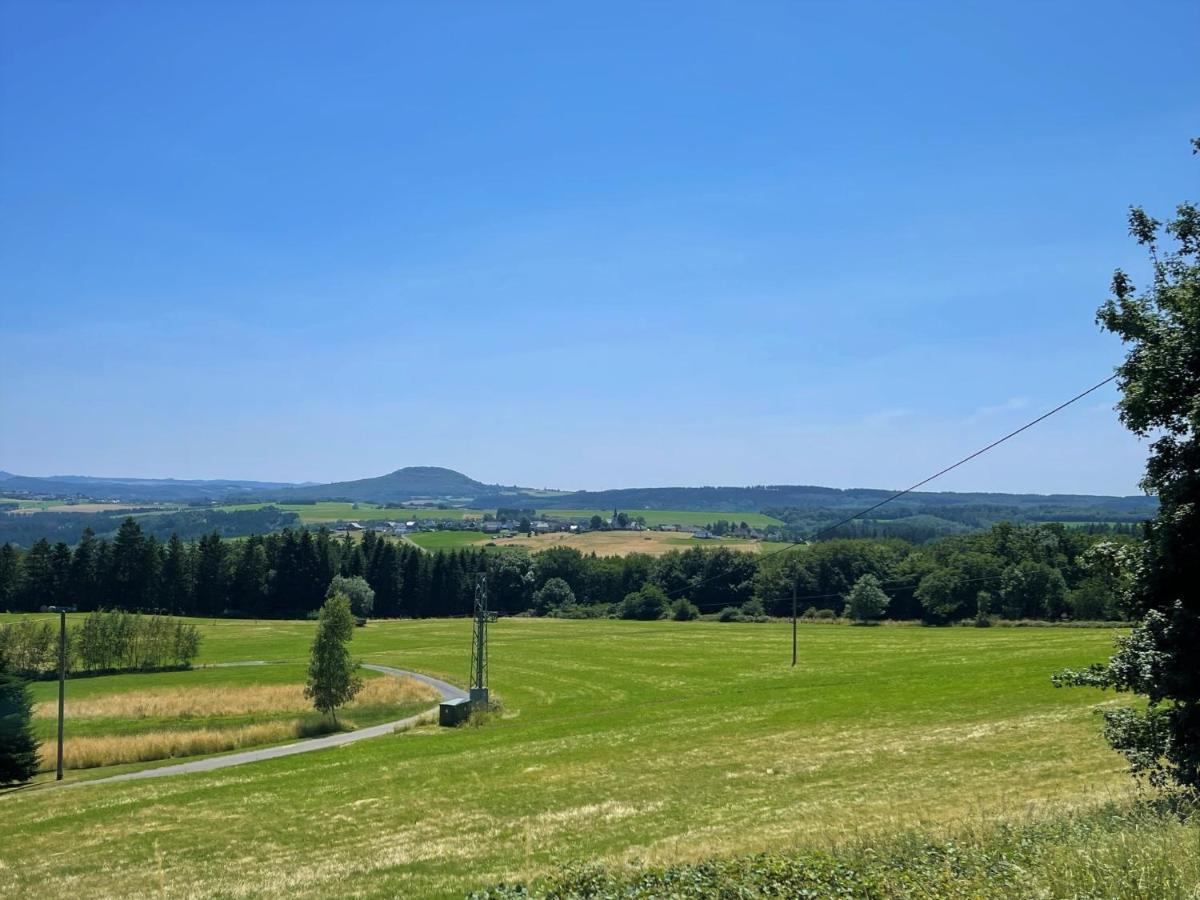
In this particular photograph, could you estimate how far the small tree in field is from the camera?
384 feet

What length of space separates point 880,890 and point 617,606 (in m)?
140

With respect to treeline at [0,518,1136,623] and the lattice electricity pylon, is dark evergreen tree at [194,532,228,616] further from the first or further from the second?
the lattice electricity pylon

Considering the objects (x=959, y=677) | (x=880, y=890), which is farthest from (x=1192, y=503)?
(x=959, y=677)

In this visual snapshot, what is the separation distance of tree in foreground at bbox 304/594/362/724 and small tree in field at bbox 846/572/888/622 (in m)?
80.2

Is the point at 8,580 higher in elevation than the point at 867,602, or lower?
higher

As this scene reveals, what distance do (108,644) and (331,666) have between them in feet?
139

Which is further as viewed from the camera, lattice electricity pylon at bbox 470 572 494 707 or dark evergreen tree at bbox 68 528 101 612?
dark evergreen tree at bbox 68 528 101 612

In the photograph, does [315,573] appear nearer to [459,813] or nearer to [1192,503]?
[459,813]

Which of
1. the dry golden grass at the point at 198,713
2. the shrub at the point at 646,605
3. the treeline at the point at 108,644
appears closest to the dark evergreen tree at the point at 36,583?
the treeline at the point at 108,644

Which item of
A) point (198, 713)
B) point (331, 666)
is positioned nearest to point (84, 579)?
point (198, 713)

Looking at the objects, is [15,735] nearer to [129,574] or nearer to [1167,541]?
[1167,541]

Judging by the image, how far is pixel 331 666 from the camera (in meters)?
53.0

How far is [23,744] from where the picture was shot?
128 feet

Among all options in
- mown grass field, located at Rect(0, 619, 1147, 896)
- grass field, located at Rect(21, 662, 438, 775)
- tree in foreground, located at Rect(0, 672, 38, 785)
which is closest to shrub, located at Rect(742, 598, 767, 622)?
grass field, located at Rect(21, 662, 438, 775)
